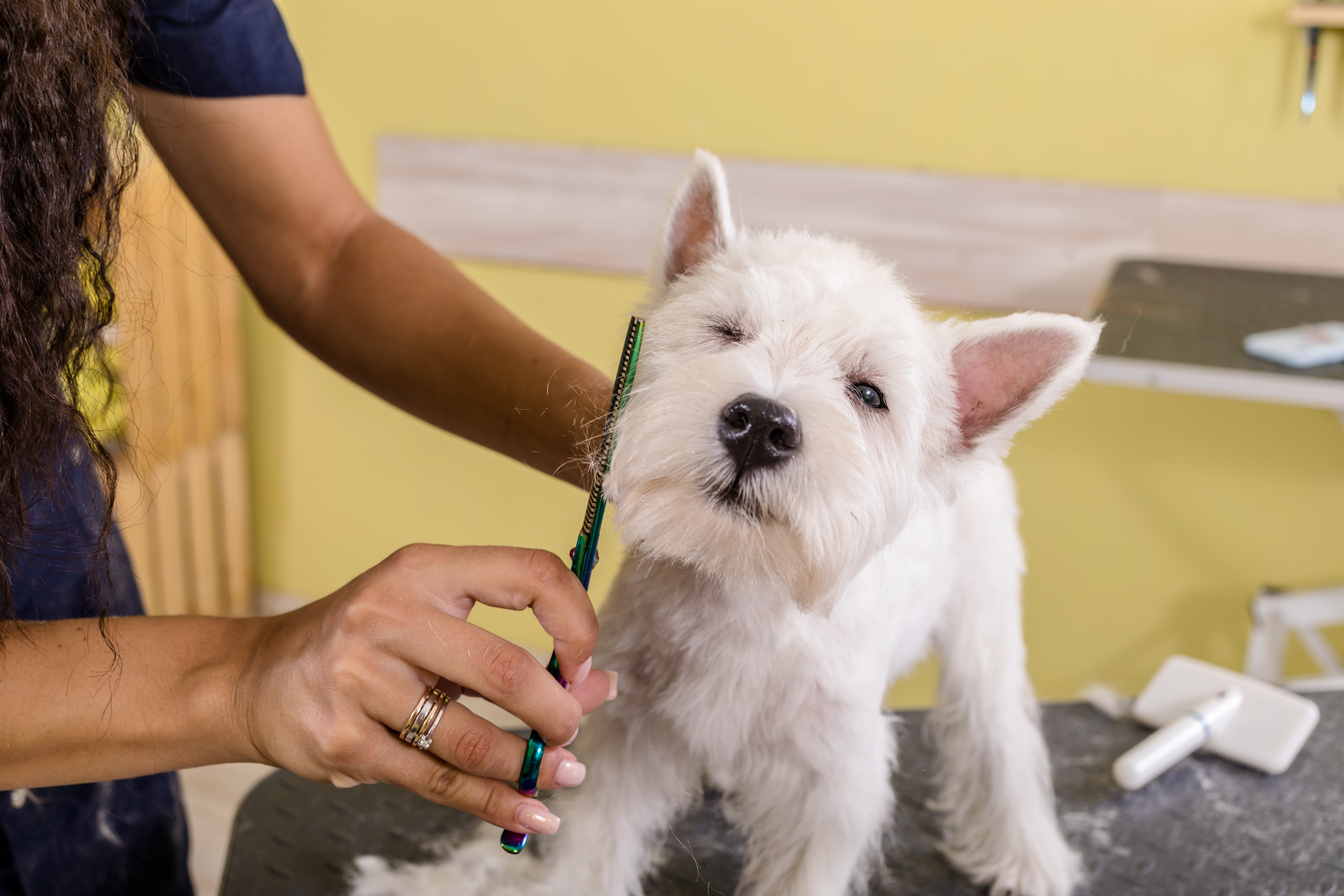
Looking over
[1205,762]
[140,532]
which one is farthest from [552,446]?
[140,532]

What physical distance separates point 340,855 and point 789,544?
666 millimetres

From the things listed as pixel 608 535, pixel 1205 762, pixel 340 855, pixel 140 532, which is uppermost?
pixel 608 535

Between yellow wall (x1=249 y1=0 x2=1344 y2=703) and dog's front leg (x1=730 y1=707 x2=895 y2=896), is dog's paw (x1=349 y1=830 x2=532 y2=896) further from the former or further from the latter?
yellow wall (x1=249 y1=0 x2=1344 y2=703)

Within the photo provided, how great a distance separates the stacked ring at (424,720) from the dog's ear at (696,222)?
1.20 ft

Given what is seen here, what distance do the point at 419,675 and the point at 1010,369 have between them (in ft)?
1.52

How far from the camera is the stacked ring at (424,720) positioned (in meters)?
0.62

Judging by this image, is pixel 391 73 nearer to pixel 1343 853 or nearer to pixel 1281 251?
pixel 1281 251

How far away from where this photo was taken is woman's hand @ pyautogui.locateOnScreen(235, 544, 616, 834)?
1.97 ft

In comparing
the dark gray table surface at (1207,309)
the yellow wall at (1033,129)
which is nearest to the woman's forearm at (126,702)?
the yellow wall at (1033,129)

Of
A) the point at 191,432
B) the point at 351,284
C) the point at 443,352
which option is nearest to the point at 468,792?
the point at 443,352

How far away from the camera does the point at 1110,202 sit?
6.88 feet

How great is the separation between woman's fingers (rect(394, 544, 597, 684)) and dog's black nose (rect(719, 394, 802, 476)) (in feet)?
0.42

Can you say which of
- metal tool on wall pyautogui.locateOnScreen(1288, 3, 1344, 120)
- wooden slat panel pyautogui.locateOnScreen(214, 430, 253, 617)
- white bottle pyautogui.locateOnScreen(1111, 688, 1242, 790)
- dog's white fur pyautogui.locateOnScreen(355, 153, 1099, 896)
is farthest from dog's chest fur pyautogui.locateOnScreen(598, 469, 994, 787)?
wooden slat panel pyautogui.locateOnScreen(214, 430, 253, 617)

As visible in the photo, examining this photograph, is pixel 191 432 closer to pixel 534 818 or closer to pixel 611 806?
pixel 611 806
